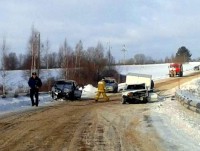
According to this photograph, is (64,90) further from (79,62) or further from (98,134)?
(79,62)

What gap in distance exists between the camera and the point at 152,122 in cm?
1775

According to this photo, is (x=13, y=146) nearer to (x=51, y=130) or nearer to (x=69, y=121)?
(x=51, y=130)

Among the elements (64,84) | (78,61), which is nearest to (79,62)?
(78,61)

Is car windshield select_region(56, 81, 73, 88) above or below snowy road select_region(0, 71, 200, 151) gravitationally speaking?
above

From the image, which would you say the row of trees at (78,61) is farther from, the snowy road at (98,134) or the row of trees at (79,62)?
the snowy road at (98,134)

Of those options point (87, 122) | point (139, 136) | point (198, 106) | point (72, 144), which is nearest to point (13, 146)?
point (72, 144)

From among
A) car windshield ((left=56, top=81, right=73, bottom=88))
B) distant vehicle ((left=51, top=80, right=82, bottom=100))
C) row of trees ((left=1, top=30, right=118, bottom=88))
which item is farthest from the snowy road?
row of trees ((left=1, top=30, right=118, bottom=88))

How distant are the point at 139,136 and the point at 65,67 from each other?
56835 millimetres

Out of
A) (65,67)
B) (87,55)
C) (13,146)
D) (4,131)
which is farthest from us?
(87,55)

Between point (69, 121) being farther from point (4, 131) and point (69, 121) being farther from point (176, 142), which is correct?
point (176, 142)

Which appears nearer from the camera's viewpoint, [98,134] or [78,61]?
[98,134]

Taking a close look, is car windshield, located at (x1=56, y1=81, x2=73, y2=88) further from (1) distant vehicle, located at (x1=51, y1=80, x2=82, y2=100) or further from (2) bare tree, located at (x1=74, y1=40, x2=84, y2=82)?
(2) bare tree, located at (x1=74, y1=40, x2=84, y2=82)

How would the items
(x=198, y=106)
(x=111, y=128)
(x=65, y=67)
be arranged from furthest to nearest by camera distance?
(x=65, y=67)
(x=198, y=106)
(x=111, y=128)

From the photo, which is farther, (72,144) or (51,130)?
(51,130)
